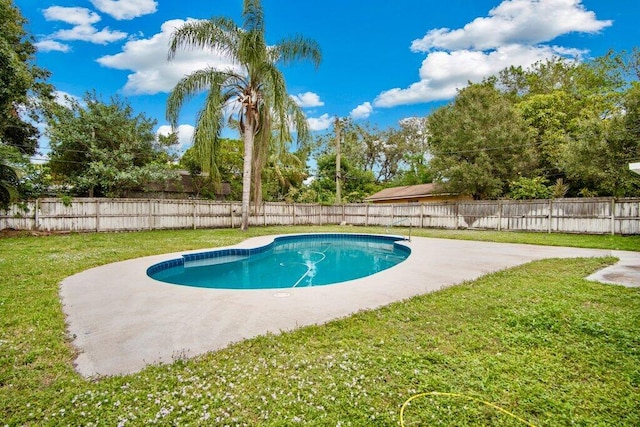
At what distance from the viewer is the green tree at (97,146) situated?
13.1 meters

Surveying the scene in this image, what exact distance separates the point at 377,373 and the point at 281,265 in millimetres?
6131

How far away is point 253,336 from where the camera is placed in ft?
9.48

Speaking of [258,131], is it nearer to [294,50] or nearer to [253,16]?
[294,50]

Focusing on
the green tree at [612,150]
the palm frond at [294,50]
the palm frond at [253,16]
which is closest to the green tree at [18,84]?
the palm frond at [253,16]

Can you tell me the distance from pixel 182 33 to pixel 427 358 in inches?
519

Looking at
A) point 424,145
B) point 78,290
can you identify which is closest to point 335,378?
point 78,290

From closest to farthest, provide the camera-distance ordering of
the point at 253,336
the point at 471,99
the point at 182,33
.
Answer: the point at 253,336
the point at 182,33
the point at 471,99

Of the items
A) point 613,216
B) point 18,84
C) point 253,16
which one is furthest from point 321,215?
point 18,84

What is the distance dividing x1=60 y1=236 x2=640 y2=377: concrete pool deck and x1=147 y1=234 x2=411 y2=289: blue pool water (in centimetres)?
103

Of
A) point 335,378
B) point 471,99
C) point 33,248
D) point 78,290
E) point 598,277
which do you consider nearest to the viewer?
point 335,378

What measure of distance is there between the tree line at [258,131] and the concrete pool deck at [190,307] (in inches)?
307

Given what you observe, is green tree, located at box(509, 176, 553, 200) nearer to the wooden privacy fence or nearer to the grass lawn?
the wooden privacy fence

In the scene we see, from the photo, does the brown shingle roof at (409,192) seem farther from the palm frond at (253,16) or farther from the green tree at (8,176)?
the green tree at (8,176)

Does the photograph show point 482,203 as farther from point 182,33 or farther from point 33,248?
point 33,248
